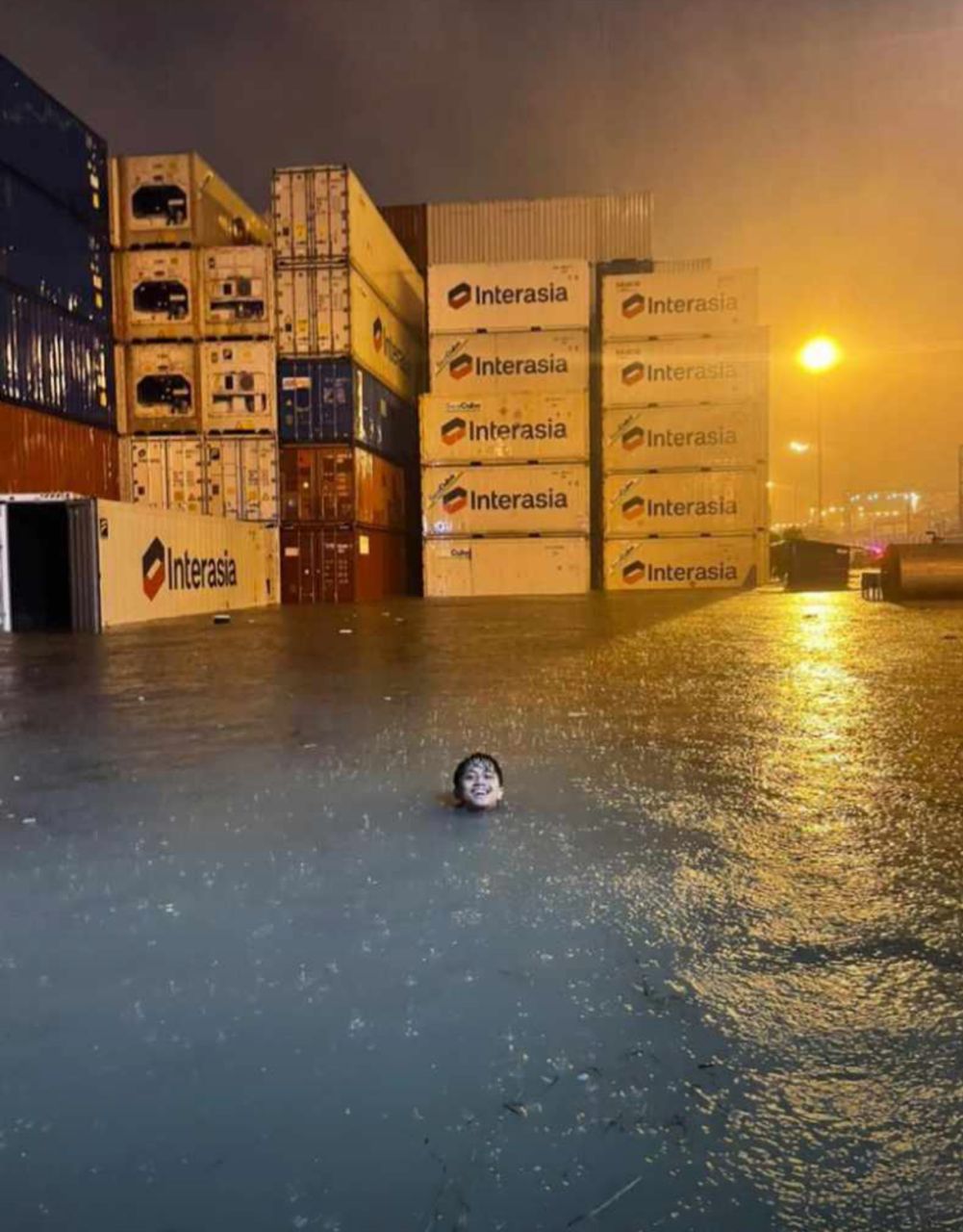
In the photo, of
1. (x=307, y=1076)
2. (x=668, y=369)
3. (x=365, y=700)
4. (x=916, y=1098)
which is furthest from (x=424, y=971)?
(x=668, y=369)

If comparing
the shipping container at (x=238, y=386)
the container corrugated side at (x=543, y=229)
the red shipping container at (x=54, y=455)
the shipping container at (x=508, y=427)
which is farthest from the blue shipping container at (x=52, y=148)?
the container corrugated side at (x=543, y=229)

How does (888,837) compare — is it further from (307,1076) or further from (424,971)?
(307,1076)

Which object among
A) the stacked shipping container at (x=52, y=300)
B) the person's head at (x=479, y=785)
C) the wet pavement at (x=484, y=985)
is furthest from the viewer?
the stacked shipping container at (x=52, y=300)

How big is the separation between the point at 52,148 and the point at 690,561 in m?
17.7

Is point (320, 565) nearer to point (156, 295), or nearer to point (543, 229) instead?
point (156, 295)

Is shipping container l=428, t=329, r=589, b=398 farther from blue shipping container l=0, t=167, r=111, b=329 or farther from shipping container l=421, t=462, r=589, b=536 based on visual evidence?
blue shipping container l=0, t=167, r=111, b=329

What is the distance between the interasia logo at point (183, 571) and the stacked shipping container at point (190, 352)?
2386 millimetres

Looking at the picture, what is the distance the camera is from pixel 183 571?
15773mm

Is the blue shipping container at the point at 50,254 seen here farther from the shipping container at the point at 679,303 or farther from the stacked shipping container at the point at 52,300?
the shipping container at the point at 679,303

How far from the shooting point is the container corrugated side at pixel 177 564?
517 inches

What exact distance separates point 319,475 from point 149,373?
4.25 metres

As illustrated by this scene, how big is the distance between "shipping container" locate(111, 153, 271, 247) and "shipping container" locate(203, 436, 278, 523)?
14.4ft

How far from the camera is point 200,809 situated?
11.3 feet

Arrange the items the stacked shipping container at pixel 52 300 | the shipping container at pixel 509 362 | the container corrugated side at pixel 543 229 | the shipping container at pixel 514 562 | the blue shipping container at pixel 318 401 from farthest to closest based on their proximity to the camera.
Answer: the container corrugated side at pixel 543 229 < the shipping container at pixel 509 362 < the shipping container at pixel 514 562 < the blue shipping container at pixel 318 401 < the stacked shipping container at pixel 52 300
